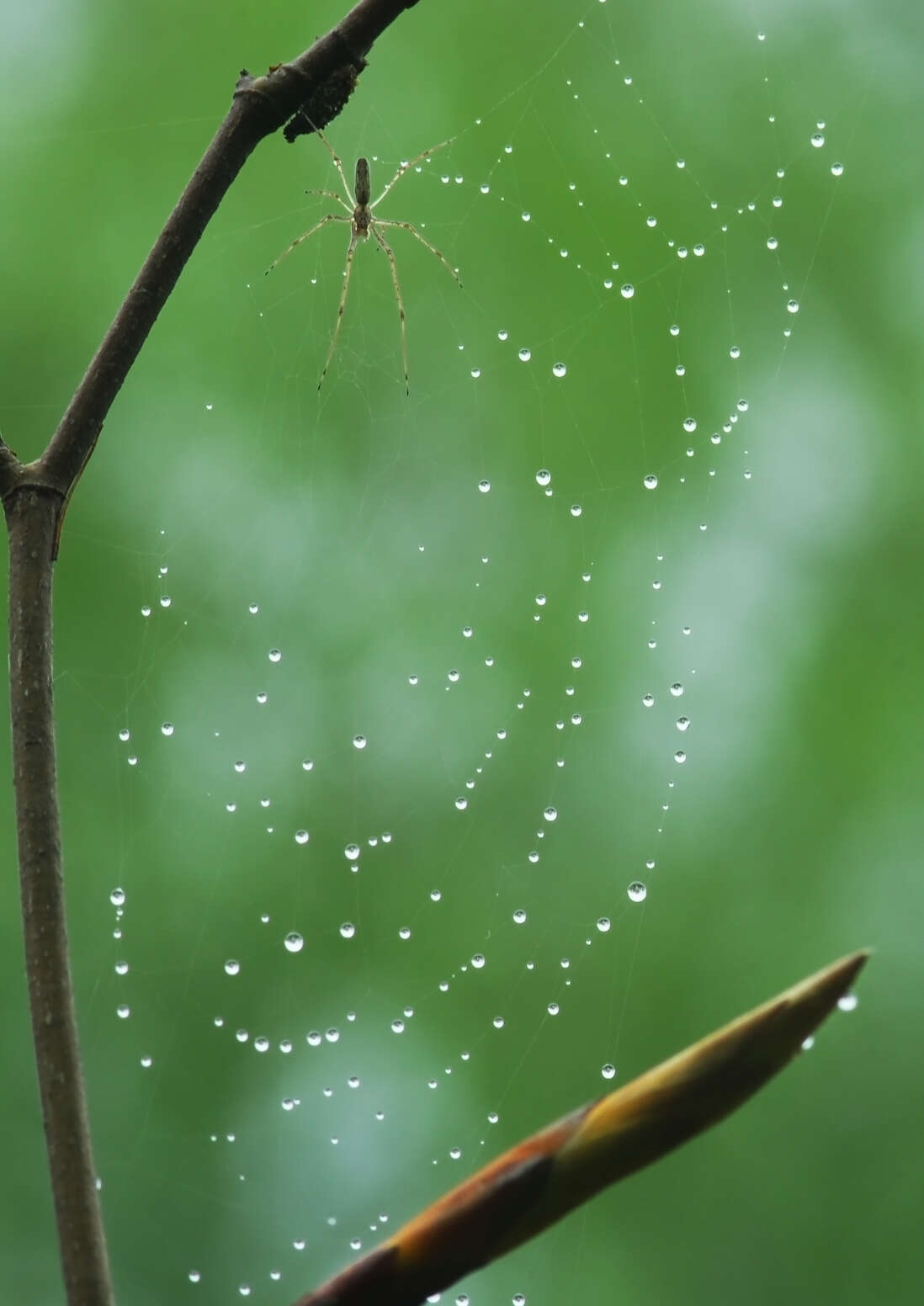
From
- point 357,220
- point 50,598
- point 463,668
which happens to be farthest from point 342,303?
point 50,598

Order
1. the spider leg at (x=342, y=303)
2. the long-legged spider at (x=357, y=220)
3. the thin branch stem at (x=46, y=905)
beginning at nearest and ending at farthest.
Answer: the thin branch stem at (x=46, y=905) → the long-legged spider at (x=357, y=220) → the spider leg at (x=342, y=303)

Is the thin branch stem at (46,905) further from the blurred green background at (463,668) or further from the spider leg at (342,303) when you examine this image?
the blurred green background at (463,668)

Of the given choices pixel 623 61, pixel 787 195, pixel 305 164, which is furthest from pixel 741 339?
pixel 305 164

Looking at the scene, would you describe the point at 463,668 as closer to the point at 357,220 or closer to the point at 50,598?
the point at 357,220

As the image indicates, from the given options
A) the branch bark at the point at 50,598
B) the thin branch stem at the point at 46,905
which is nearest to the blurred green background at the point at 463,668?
the branch bark at the point at 50,598

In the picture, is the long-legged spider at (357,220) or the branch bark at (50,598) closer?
the branch bark at (50,598)

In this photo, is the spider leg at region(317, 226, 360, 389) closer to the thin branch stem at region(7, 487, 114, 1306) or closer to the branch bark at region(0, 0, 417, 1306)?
the branch bark at region(0, 0, 417, 1306)

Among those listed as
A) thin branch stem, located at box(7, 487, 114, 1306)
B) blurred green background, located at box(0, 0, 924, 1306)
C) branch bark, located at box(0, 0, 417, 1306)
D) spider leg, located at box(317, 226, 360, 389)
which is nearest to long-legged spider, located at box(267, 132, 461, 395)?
spider leg, located at box(317, 226, 360, 389)
